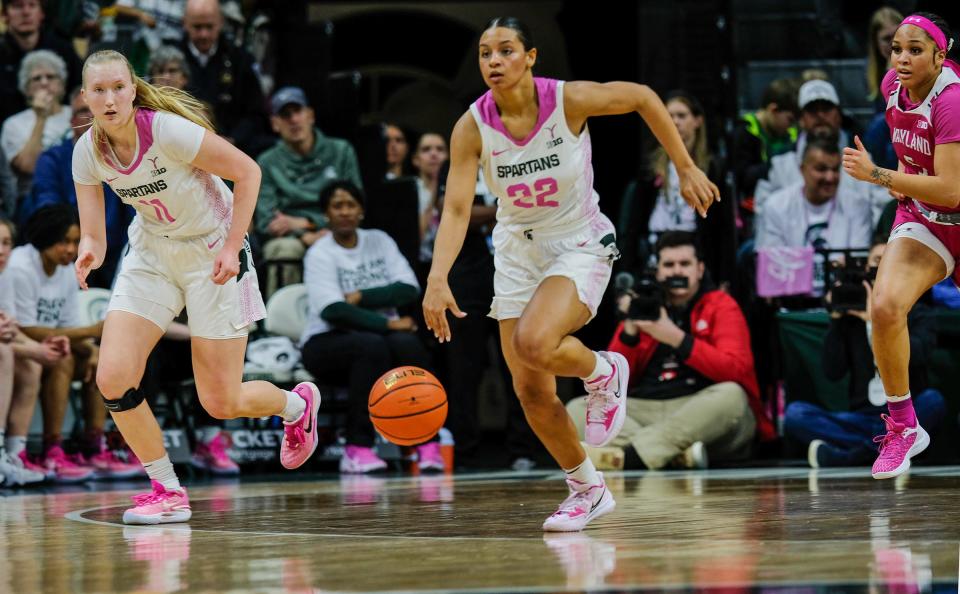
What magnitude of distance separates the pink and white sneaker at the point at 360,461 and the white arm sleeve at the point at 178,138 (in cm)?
382

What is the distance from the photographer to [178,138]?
5805mm

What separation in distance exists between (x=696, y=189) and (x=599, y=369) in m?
0.85

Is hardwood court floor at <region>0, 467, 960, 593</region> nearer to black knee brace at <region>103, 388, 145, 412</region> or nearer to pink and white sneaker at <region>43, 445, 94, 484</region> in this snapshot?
black knee brace at <region>103, 388, 145, 412</region>

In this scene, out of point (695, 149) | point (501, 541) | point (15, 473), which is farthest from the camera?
point (695, 149)

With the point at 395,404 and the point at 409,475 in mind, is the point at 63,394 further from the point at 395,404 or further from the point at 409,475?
the point at 395,404

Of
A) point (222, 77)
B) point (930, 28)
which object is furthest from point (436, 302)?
point (222, 77)

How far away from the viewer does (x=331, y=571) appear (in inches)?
163

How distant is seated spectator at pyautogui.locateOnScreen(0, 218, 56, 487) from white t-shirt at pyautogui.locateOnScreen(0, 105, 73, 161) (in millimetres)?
1524

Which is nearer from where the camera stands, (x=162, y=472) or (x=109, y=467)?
(x=162, y=472)

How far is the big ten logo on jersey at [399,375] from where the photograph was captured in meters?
7.01

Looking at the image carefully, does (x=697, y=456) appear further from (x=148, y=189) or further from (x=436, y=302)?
(x=148, y=189)

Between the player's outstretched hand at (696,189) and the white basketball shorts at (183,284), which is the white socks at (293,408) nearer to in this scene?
the white basketball shorts at (183,284)

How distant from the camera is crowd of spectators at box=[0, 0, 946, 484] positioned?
29.3 feet

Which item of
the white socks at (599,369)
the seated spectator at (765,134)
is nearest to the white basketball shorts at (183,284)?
the white socks at (599,369)
